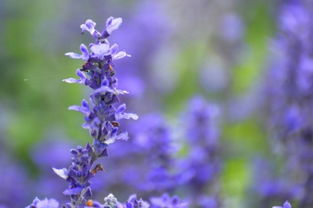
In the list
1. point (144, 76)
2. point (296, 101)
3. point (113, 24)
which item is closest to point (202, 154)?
point (296, 101)

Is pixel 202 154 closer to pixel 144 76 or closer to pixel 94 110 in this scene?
pixel 94 110

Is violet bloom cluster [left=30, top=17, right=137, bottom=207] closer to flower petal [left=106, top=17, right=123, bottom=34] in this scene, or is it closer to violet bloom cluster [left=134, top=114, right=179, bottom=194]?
flower petal [left=106, top=17, right=123, bottom=34]

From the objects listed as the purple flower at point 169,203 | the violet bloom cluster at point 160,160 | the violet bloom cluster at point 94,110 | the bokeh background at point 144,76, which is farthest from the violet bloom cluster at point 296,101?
the violet bloom cluster at point 94,110

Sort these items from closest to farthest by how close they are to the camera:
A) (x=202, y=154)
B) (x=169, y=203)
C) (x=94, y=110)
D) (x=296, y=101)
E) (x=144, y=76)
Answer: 1. (x=94, y=110)
2. (x=169, y=203)
3. (x=202, y=154)
4. (x=296, y=101)
5. (x=144, y=76)

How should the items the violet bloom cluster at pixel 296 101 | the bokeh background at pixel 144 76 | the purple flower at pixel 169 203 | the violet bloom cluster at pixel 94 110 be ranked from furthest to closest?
1. the bokeh background at pixel 144 76
2. the violet bloom cluster at pixel 296 101
3. the purple flower at pixel 169 203
4. the violet bloom cluster at pixel 94 110

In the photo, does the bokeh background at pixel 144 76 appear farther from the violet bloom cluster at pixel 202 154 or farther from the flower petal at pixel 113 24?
the flower petal at pixel 113 24

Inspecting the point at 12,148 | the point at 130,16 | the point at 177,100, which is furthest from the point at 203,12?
the point at 12,148
